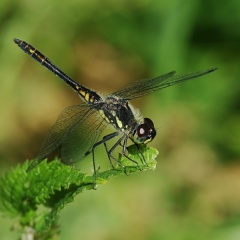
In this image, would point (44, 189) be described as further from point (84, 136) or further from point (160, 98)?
point (160, 98)

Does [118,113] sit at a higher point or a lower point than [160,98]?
lower

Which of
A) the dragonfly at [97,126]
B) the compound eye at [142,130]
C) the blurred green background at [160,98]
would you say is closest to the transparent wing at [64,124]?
the dragonfly at [97,126]

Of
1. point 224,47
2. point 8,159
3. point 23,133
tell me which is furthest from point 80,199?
point 224,47

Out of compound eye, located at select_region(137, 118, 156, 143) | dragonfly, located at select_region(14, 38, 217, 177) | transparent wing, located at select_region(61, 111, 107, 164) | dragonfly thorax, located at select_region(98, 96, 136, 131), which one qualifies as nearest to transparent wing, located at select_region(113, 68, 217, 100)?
dragonfly, located at select_region(14, 38, 217, 177)

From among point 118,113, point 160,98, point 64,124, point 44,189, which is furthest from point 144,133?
point 160,98

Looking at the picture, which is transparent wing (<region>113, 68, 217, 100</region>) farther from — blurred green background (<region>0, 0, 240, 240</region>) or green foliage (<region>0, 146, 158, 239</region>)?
green foliage (<region>0, 146, 158, 239</region>)

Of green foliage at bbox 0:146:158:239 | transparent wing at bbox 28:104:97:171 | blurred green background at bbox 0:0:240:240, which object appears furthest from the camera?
blurred green background at bbox 0:0:240:240

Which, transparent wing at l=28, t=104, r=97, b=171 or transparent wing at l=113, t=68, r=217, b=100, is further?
transparent wing at l=113, t=68, r=217, b=100
